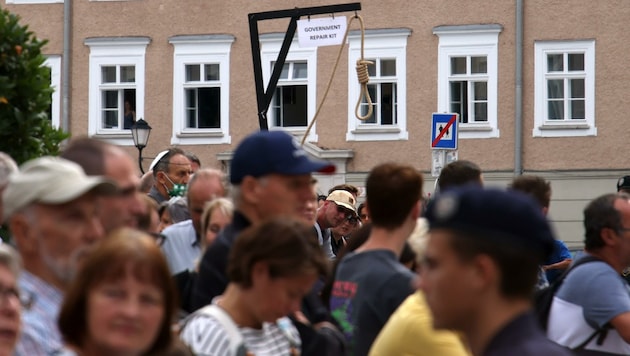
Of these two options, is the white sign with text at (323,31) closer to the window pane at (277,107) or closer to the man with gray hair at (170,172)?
the man with gray hair at (170,172)

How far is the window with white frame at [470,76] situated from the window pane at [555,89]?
116 centimetres

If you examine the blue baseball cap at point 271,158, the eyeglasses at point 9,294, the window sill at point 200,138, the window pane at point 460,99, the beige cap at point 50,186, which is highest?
the window pane at point 460,99

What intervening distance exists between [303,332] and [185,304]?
1766 millimetres

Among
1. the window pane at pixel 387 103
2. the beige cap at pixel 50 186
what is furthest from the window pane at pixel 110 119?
the beige cap at pixel 50 186

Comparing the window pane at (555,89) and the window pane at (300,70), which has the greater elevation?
the window pane at (300,70)

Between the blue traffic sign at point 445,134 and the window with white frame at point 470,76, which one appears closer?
the blue traffic sign at point 445,134

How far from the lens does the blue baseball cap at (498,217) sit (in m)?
3.60

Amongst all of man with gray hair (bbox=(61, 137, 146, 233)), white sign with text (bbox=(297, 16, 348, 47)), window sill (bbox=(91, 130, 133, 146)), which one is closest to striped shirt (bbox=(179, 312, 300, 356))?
man with gray hair (bbox=(61, 137, 146, 233))

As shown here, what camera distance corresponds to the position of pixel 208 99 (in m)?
32.4

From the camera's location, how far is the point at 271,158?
17.6 ft

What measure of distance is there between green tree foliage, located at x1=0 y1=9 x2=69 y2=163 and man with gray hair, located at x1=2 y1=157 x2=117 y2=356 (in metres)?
2.46

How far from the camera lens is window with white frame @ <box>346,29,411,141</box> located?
31062mm

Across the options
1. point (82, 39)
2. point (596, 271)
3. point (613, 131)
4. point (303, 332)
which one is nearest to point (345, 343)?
point (303, 332)

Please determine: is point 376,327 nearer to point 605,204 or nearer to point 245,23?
point 605,204
